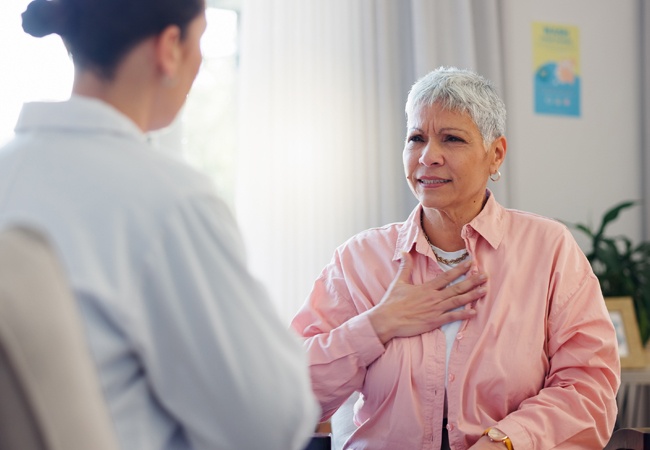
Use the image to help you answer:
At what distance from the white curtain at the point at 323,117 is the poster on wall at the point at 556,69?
43 cm

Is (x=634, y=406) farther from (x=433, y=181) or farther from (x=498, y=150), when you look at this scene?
(x=433, y=181)

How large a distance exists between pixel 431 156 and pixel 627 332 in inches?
52.9

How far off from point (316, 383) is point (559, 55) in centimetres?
223

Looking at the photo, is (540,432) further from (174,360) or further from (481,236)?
(174,360)

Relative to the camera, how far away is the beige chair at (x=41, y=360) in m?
0.53

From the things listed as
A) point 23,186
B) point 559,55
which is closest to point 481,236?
point 23,186

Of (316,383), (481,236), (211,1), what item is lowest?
(316,383)

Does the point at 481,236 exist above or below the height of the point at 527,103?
below

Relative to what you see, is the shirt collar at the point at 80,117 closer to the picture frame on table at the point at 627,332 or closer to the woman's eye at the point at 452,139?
the woman's eye at the point at 452,139

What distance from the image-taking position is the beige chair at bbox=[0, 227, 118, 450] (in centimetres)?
53

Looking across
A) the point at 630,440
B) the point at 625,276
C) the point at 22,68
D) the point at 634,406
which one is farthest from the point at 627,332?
the point at 22,68

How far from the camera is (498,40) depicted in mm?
3346

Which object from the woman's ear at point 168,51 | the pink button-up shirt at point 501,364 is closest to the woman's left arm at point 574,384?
the pink button-up shirt at point 501,364

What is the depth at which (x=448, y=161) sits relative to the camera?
199cm
